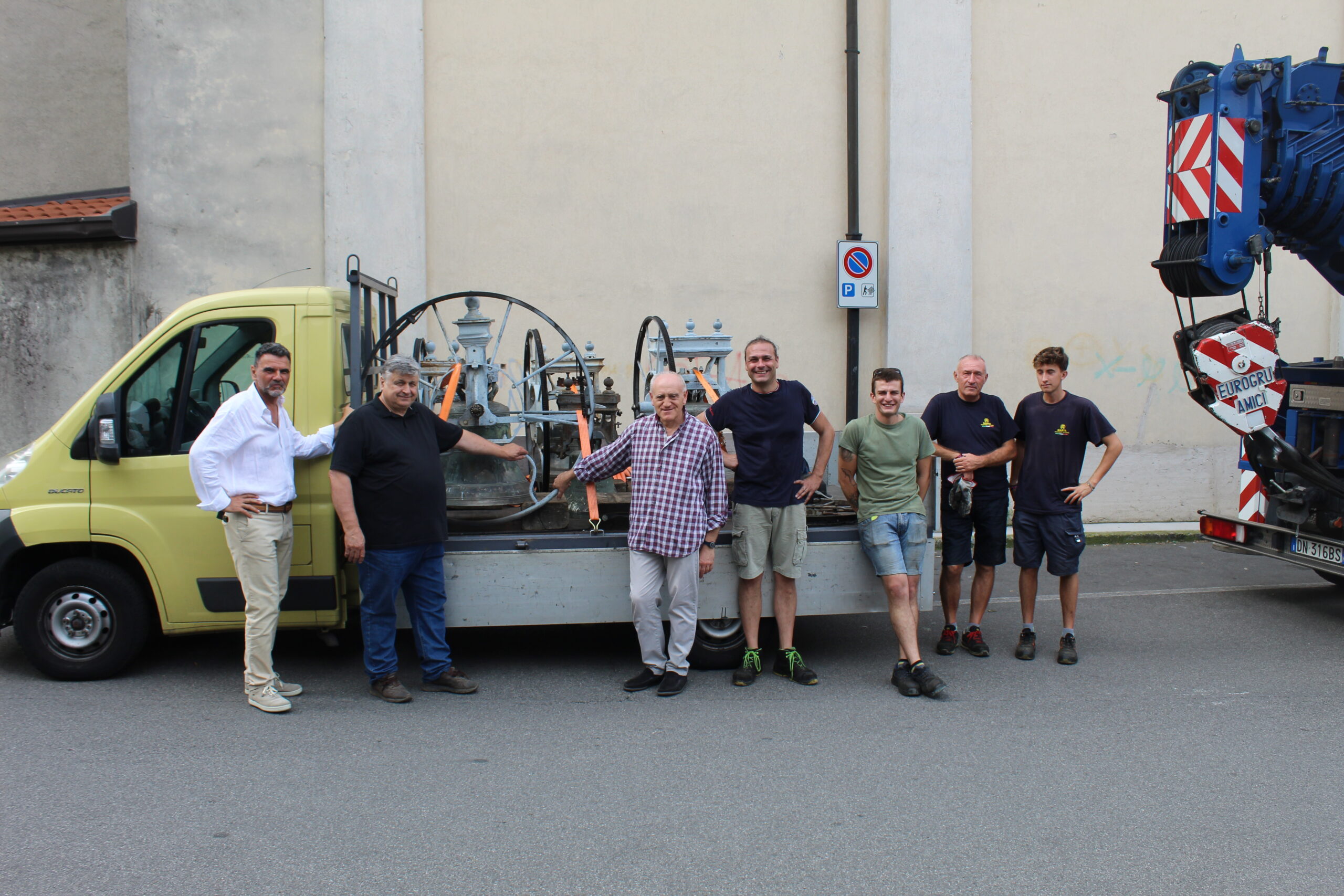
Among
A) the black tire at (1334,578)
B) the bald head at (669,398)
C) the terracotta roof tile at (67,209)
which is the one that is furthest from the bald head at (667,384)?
the terracotta roof tile at (67,209)

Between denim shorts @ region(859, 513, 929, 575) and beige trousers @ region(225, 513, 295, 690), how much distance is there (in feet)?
9.77

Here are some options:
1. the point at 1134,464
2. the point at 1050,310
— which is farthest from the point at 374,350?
the point at 1134,464

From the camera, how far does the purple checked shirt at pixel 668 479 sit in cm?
507

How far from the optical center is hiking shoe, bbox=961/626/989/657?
230 inches

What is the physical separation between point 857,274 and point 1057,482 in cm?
477

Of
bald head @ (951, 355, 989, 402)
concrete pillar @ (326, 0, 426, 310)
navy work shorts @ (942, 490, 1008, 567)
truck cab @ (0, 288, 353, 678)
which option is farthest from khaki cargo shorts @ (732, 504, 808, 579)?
concrete pillar @ (326, 0, 426, 310)

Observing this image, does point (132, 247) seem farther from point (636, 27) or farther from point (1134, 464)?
point (1134, 464)

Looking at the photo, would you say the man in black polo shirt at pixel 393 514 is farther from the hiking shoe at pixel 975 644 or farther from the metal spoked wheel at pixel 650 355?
the hiking shoe at pixel 975 644

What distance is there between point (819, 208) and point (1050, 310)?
2.67m

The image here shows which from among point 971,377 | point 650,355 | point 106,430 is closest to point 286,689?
point 106,430

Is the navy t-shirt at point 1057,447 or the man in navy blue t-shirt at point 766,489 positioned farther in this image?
the navy t-shirt at point 1057,447

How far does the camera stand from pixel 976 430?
5.76 m

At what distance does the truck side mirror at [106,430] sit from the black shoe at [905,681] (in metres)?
4.10

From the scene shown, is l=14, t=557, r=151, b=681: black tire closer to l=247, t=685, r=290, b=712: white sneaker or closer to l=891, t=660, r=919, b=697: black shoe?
l=247, t=685, r=290, b=712: white sneaker
